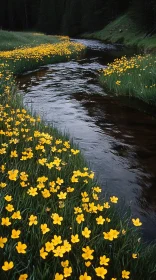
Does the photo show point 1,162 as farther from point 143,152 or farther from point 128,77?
point 128,77

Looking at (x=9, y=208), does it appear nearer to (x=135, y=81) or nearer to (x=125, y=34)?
(x=135, y=81)

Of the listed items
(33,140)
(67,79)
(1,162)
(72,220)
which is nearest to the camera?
(72,220)

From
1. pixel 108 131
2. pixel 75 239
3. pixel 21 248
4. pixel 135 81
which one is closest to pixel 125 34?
pixel 135 81

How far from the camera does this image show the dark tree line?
120 ft

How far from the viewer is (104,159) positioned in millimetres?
6281

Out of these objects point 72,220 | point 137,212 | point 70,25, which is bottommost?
point 137,212

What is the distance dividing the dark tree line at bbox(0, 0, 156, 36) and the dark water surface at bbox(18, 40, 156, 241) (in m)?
25.2

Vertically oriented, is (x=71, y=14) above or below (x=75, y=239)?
above

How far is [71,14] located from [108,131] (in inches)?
2601

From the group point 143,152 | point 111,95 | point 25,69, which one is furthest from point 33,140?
point 25,69

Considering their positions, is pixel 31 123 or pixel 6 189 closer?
pixel 6 189

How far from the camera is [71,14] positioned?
67.2 m

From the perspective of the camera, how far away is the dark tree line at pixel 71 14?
120ft

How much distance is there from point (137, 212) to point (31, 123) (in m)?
2.80
